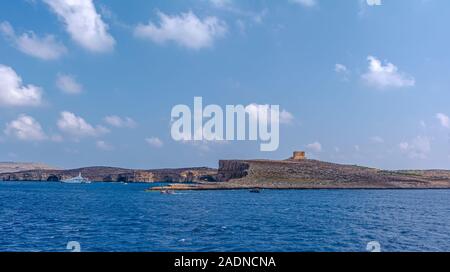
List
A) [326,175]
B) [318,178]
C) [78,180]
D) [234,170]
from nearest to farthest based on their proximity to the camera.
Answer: [318,178] → [326,175] → [234,170] → [78,180]

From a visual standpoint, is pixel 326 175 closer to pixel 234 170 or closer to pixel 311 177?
pixel 311 177

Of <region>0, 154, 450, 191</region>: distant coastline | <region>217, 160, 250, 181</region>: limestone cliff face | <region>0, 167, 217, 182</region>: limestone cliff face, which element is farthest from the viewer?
<region>0, 167, 217, 182</region>: limestone cliff face

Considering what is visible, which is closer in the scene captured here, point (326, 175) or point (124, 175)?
point (326, 175)

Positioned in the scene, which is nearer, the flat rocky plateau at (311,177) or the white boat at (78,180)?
the flat rocky plateau at (311,177)

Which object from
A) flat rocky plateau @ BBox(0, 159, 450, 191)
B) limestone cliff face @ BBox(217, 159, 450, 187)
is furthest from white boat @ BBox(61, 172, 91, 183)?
limestone cliff face @ BBox(217, 159, 450, 187)

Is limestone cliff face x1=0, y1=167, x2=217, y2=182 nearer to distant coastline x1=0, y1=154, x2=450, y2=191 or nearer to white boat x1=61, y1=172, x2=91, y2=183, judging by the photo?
white boat x1=61, y1=172, x2=91, y2=183

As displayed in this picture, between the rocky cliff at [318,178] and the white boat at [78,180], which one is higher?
the rocky cliff at [318,178]

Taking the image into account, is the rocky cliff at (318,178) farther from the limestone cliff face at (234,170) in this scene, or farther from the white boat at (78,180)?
the white boat at (78,180)

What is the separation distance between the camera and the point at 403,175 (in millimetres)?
111500

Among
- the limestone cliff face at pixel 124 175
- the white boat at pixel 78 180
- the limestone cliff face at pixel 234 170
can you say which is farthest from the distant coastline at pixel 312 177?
the white boat at pixel 78 180

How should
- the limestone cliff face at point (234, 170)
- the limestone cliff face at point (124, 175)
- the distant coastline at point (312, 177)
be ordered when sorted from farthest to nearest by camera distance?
the limestone cliff face at point (124, 175) < the limestone cliff face at point (234, 170) < the distant coastline at point (312, 177)

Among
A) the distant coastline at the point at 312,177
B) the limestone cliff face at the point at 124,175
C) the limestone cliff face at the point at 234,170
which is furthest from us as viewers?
the limestone cliff face at the point at 124,175

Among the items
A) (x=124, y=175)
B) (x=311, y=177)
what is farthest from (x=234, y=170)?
(x=124, y=175)
